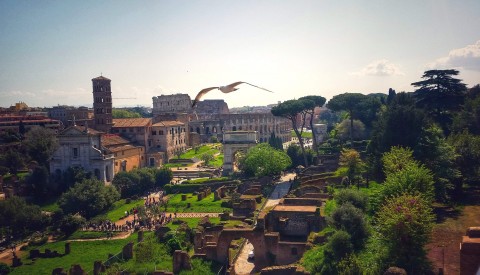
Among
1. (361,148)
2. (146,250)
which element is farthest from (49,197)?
(361,148)

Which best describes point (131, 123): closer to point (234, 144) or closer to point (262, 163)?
point (234, 144)

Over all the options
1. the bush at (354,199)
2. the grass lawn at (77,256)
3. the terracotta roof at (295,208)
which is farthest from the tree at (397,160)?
the grass lawn at (77,256)

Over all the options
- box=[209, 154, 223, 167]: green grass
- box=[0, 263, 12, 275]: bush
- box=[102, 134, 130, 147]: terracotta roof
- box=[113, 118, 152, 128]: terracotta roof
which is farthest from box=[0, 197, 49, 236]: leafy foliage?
box=[209, 154, 223, 167]: green grass

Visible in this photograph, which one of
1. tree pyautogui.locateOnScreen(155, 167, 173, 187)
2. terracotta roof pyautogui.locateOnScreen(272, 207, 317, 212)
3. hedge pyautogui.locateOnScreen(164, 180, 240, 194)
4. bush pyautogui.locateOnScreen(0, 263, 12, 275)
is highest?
terracotta roof pyautogui.locateOnScreen(272, 207, 317, 212)

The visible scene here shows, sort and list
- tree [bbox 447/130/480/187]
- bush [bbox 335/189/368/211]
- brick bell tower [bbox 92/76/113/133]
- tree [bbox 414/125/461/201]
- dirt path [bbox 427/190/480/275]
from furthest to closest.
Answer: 1. brick bell tower [bbox 92/76/113/133]
2. tree [bbox 447/130/480/187]
3. tree [bbox 414/125/461/201]
4. bush [bbox 335/189/368/211]
5. dirt path [bbox 427/190/480/275]

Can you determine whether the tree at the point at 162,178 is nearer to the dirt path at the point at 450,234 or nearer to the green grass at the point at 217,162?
the green grass at the point at 217,162

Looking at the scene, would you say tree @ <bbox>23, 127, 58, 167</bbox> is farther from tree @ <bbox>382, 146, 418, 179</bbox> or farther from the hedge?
tree @ <bbox>382, 146, 418, 179</bbox>

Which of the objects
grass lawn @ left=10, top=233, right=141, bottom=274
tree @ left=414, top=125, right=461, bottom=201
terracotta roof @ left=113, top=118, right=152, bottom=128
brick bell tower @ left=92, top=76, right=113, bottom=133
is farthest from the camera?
terracotta roof @ left=113, top=118, right=152, bottom=128
